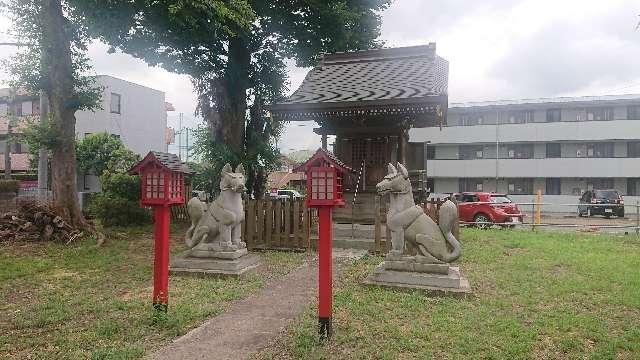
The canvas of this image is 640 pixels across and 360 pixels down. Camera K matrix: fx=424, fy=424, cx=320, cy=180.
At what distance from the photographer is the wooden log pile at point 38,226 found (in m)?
11.7

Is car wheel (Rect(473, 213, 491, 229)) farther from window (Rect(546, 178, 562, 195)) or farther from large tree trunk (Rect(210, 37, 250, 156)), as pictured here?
window (Rect(546, 178, 562, 195))

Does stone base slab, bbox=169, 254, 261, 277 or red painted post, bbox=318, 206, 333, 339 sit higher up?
red painted post, bbox=318, 206, 333, 339

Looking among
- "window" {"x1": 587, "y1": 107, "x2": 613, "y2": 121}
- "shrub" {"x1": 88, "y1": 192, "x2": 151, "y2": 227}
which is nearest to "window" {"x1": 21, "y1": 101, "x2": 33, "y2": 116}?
"shrub" {"x1": 88, "y1": 192, "x2": 151, "y2": 227}

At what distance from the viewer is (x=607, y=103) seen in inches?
1225

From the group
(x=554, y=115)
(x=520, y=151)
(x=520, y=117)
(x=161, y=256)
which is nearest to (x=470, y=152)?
(x=520, y=151)

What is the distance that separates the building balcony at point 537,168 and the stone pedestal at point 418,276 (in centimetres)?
2942

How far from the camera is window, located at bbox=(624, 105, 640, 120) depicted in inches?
1209

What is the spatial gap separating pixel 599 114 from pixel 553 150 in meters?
4.00

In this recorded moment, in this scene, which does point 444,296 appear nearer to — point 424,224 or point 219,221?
point 424,224

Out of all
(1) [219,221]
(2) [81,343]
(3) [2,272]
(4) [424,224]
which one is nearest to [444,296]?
(4) [424,224]

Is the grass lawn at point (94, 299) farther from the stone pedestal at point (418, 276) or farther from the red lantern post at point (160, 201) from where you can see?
the stone pedestal at point (418, 276)

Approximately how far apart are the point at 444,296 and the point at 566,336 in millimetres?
1942

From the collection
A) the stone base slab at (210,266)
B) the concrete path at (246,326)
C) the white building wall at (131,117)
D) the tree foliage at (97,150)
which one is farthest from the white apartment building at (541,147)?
the concrete path at (246,326)

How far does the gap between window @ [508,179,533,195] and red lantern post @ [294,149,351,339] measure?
32.3m
